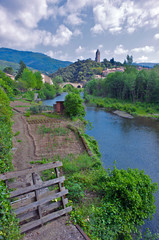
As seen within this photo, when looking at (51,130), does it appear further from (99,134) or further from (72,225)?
(72,225)

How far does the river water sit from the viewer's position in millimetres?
9977

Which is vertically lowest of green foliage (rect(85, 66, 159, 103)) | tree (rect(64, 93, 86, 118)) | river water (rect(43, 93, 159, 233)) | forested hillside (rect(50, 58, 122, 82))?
river water (rect(43, 93, 159, 233))

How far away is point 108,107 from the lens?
1316 inches

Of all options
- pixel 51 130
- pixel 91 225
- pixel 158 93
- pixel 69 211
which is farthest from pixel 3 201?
pixel 158 93

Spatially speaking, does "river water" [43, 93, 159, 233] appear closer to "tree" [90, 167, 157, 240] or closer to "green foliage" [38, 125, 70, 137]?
"tree" [90, 167, 157, 240]

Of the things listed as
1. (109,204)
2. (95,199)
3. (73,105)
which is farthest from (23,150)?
(73,105)

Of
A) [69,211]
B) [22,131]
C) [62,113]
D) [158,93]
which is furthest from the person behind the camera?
[158,93]

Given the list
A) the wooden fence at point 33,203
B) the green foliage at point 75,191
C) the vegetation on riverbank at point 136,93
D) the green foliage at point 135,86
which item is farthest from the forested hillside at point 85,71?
the wooden fence at point 33,203

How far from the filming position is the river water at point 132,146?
998cm

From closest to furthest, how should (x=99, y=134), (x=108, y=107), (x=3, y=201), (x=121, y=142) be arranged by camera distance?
(x=3, y=201) → (x=121, y=142) → (x=99, y=134) → (x=108, y=107)

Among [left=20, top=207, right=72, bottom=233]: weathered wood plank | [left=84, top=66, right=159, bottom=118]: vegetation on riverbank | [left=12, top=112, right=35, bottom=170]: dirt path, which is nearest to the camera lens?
[left=20, top=207, right=72, bottom=233]: weathered wood plank

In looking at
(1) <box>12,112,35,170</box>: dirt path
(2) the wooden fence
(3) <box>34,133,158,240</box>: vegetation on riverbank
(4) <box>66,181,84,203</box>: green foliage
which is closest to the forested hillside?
(1) <box>12,112,35,170</box>: dirt path

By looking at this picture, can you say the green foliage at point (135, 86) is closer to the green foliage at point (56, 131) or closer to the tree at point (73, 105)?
the tree at point (73, 105)

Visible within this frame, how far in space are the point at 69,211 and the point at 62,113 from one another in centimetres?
1638
